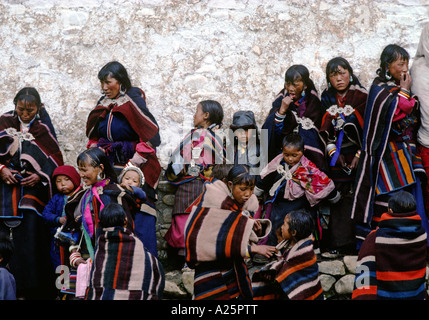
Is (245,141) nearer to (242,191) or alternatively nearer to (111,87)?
(111,87)

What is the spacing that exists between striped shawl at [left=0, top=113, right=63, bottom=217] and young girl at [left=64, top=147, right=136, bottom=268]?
896 mm

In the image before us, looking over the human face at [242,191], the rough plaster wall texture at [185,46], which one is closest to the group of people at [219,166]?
the human face at [242,191]

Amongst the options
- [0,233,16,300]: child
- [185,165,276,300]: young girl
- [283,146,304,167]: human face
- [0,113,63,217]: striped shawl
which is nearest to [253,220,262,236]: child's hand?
[185,165,276,300]: young girl

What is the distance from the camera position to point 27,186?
21.0 ft

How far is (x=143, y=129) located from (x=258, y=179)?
119 cm

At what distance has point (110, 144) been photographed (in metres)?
6.50

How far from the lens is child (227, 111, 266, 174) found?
6699 millimetres

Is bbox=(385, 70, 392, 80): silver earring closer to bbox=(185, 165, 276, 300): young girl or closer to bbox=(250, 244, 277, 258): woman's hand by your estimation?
bbox=(185, 165, 276, 300): young girl

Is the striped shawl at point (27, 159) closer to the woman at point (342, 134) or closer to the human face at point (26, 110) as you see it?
the human face at point (26, 110)

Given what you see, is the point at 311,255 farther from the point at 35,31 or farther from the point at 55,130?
the point at 35,31

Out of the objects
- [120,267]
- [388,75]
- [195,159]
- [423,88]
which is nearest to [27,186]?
[195,159]

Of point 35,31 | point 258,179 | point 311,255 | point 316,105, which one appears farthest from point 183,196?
point 35,31

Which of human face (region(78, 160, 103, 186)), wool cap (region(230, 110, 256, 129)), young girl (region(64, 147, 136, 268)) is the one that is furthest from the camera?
wool cap (region(230, 110, 256, 129))

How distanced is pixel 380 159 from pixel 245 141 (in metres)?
1.34
